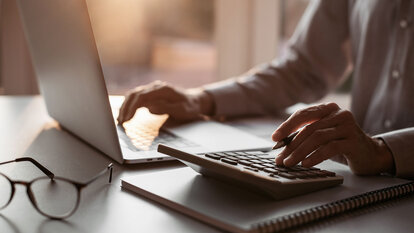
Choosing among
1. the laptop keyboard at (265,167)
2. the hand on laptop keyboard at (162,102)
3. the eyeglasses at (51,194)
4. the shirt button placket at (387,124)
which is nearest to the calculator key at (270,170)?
the laptop keyboard at (265,167)

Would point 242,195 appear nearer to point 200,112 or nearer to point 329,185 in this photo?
point 329,185

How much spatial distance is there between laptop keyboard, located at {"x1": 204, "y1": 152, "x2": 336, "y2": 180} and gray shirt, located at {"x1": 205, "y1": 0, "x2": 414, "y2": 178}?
22.4 inches

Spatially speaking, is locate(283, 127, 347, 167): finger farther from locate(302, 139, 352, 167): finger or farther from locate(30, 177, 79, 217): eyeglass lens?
locate(30, 177, 79, 217): eyeglass lens

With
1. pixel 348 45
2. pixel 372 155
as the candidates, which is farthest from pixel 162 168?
pixel 348 45

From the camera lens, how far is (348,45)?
142cm

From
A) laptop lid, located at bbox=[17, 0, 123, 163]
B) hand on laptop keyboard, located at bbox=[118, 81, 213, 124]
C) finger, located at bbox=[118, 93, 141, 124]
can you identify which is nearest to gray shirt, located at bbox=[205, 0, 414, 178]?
hand on laptop keyboard, located at bbox=[118, 81, 213, 124]

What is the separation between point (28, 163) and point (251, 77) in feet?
2.58

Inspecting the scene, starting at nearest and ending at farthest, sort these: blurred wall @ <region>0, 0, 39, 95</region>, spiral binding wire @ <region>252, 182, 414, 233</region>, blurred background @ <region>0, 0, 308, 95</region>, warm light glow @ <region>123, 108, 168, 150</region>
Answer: spiral binding wire @ <region>252, 182, 414, 233</region> < warm light glow @ <region>123, 108, 168, 150</region> < blurred wall @ <region>0, 0, 39, 95</region> < blurred background @ <region>0, 0, 308, 95</region>

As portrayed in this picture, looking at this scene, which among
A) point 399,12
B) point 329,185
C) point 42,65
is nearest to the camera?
point 329,185

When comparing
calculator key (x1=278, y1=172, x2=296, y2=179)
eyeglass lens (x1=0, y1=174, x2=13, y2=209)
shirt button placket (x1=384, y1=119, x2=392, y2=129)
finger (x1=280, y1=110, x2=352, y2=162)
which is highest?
eyeglass lens (x1=0, y1=174, x2=13, y2=209)

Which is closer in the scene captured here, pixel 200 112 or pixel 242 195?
pixel 242 195

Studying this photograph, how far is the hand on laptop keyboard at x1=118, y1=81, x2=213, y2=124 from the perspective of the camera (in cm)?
98

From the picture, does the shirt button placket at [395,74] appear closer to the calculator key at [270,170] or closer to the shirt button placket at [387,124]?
the shirt button placket at [387,124]

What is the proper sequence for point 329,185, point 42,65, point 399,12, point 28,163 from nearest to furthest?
point 329,185
point 28,163
point 42,65
point 399,12
